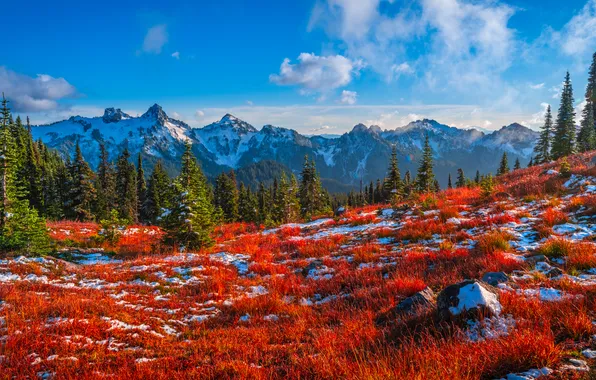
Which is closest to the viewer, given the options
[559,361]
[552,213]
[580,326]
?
[559,361]

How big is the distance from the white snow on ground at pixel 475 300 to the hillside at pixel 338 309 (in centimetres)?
2

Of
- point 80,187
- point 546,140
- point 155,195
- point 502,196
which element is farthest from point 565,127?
point 80,187

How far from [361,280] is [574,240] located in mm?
6228

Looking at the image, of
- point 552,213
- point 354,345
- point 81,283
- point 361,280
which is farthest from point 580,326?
point 81,283

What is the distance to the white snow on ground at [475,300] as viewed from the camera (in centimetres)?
427

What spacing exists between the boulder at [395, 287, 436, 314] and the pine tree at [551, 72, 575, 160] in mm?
50852

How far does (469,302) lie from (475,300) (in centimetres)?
9

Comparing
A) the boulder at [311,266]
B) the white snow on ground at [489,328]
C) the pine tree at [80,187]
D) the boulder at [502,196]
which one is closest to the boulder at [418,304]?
the white snow on ground at [489,328]

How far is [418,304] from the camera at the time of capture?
5.28m

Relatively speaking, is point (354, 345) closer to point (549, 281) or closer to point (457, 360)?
point (457, 360)

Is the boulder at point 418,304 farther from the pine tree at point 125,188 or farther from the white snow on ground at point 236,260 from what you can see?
the pine tree at point 125,188

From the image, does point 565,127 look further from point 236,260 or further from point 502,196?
point 236,260

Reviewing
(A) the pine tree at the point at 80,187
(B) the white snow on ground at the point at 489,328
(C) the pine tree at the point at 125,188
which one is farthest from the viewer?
(C) the pine tree at the point at 125,188

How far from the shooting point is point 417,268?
8.10 m
